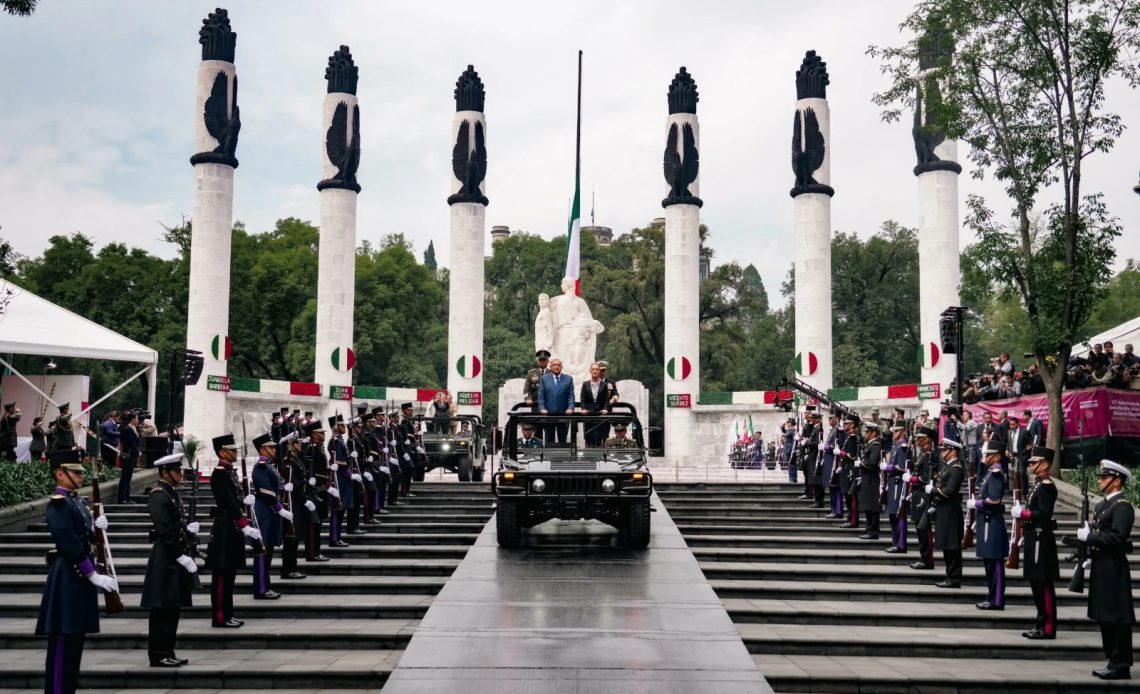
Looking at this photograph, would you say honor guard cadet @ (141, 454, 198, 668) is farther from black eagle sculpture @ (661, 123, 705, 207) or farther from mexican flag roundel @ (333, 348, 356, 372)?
black eagle sculpture @ (661, 123, 705, 207)

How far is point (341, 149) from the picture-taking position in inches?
1483

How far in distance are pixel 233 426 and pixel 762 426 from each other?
1856 cm

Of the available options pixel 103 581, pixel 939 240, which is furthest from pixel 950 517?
pixel 939 240

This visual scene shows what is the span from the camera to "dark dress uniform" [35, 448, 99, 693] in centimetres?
864

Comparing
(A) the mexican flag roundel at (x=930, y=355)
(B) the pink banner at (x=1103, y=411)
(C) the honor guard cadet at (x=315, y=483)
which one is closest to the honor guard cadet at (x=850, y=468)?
(B) the pink banner at (x=1103, y=411)

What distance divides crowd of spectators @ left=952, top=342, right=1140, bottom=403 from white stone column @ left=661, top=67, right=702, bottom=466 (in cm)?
1297

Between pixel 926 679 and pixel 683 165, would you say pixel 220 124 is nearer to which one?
pixel 683 165

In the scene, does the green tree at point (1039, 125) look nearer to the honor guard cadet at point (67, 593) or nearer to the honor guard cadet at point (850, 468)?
the honor guard cadet at point (850, 468)

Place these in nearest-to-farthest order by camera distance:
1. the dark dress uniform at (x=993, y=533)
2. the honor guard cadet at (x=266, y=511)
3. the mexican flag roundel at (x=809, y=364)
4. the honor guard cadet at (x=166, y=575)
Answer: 1. the honor guard cadet at (x=166, y=575)
2. the dark dress uniform at (x=993, y=533)
3. the honor guard cadet at (x=266, y=511)
4. the mexican flag roundel at (x=809, y=364)

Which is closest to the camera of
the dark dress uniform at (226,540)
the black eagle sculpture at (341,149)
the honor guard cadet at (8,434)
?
the dark dress uniform at (226,540)

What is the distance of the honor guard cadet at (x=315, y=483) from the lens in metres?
14.8

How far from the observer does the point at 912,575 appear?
14375 millimetres

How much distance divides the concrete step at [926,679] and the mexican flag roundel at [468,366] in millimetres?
28538

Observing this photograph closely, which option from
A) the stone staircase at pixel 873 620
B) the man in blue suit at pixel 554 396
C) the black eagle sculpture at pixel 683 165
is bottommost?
the stone staircase at pixel 873 620
